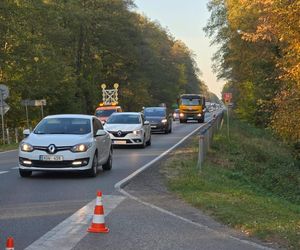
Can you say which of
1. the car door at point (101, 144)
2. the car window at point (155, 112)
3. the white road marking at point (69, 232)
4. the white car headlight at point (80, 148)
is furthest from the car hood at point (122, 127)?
the white road marking at point (69, 232)

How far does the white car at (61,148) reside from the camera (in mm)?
14352

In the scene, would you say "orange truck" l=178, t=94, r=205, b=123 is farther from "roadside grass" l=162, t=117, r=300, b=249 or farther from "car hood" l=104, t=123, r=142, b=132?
"car hood" l=104, t=123, r=142, b=132

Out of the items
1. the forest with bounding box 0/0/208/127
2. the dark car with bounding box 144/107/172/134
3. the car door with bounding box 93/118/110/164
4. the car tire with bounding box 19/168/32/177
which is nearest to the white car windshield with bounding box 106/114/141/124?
the car door with bounding box 93/118/110/164

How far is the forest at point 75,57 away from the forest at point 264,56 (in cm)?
1356

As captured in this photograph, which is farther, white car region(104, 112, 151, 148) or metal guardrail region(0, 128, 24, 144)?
metal guardrail region(0, 128, 24, 144)

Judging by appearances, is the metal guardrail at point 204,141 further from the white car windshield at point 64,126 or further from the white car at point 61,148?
the white car windshield at point 64,126

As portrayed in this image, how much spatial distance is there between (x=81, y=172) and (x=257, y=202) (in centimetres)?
585

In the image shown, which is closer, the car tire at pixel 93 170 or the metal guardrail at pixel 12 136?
the car tire at pixel 93 170

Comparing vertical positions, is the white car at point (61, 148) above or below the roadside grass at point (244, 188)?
above

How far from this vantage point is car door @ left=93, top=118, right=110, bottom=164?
15672mm

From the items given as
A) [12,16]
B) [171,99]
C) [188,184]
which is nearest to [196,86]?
[171,99]

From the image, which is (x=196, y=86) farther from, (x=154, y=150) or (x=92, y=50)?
(x=154, y=150)

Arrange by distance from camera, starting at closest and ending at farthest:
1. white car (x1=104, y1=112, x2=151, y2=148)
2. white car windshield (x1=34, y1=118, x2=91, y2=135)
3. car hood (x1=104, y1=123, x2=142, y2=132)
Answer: white car windshield (x1=34, y1=118, x2=91, y2=135)
white car (x1=104, y1=112, x2=151, y2=148)
car hood (x1=104, y1=123, x2=142, y2=132)

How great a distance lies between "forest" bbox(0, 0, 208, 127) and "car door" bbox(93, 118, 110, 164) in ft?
82.7
